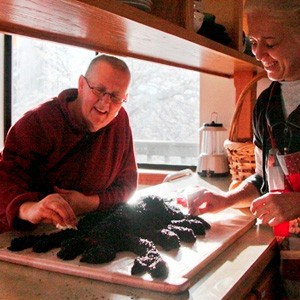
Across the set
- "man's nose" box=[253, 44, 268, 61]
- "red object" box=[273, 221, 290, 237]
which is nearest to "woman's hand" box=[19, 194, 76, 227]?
"red object" box=[273, 221, 290, 237]

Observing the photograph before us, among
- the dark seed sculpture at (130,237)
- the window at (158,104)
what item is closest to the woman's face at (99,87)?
the dark seed sculpture at (130,237)

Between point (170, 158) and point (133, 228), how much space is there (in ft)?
5.88

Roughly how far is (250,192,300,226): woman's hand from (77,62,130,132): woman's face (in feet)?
1.88

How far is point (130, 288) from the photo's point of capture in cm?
86

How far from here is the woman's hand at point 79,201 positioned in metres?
1.38

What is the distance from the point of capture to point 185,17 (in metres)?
1.39

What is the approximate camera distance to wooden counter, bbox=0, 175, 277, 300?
0.83 m

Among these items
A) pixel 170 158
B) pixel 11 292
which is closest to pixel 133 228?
pixel 11 292

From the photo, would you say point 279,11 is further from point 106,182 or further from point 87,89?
point 106,182

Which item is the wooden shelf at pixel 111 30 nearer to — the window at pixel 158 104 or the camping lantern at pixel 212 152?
the camping lantern at pixel 212 152

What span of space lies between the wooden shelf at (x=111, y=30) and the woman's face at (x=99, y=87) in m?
0.12

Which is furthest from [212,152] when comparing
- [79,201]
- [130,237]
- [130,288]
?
[130,288]

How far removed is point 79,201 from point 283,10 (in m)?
0.84

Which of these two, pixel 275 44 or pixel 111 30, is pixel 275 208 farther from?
pixel 111 30
